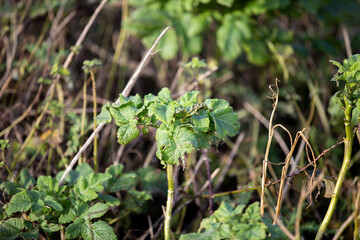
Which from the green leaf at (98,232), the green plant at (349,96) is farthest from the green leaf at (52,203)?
the green plant at (349,96)

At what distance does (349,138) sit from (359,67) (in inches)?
9.5

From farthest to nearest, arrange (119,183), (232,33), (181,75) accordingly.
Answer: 1. (181,75)
2. (232,33)
3. (119,183)

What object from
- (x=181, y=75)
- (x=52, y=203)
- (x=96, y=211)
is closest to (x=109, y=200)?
(x=96, y=211)

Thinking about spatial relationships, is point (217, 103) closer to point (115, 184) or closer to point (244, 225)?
point (244, 225)

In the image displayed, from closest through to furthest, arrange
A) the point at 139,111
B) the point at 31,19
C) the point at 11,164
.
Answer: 1. the point at 139,111
2. the point at 11,164
3. the point at 31,19

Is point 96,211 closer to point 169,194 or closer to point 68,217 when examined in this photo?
point 68,217

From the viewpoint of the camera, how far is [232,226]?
985mm

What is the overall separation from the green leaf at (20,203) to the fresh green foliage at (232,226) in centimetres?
56

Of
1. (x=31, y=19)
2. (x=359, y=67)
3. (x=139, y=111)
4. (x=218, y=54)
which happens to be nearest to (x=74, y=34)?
(x=31, y=19)

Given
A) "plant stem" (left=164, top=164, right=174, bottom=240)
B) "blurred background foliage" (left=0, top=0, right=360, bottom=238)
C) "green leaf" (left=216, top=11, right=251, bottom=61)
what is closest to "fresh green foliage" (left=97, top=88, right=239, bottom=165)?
"plant stem" (left=164, top=164, right=174, bottom=240)

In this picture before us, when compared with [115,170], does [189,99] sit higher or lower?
higher

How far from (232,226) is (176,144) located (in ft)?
0.96

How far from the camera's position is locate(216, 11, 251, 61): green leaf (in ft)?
6.81

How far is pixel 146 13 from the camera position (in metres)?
2.16
